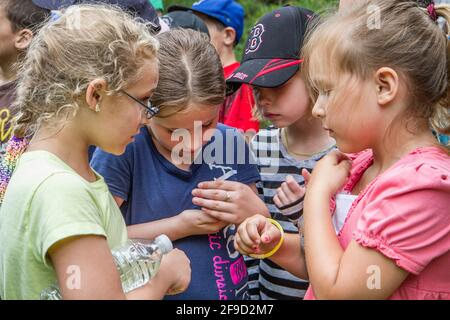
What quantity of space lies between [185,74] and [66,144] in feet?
2.13

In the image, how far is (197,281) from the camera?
2.22 metres

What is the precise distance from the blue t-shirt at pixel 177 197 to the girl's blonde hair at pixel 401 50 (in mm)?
724

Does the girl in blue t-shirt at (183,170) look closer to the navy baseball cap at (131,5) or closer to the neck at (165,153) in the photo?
the neck at (165,153)

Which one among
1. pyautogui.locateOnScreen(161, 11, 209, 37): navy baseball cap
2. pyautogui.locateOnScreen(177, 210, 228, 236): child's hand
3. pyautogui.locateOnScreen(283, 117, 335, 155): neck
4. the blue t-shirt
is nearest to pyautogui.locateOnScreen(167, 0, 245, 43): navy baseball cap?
pyautogui.locateOnScreen(161, 11, 209, 37): navy baseball cap

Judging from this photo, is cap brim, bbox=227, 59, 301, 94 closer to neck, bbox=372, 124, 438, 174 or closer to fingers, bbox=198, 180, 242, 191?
fingers, bbox=198, 180, 242, 191

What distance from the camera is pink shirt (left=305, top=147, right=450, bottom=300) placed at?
154 centimetres

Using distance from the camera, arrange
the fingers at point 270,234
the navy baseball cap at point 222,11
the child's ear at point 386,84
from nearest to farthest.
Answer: the child's ear at point 386,84
the fingers at point 270,234
the navy baseball cap at point 222,11

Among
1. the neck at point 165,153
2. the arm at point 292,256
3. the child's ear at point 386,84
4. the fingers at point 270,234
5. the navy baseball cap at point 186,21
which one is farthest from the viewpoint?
the navy baseball cap at point 186,21

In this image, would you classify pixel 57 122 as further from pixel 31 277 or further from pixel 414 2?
pixel 414 2

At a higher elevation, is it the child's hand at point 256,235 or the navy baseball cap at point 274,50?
the navy baseball cap at point 274,50

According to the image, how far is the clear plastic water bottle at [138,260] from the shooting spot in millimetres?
1797

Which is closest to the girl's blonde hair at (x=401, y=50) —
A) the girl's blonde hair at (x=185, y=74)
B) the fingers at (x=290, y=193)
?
the fingers at (x=290, y=193)

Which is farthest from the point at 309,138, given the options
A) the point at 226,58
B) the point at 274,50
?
the point at 226,58

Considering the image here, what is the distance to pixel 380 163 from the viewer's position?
1836 mm
